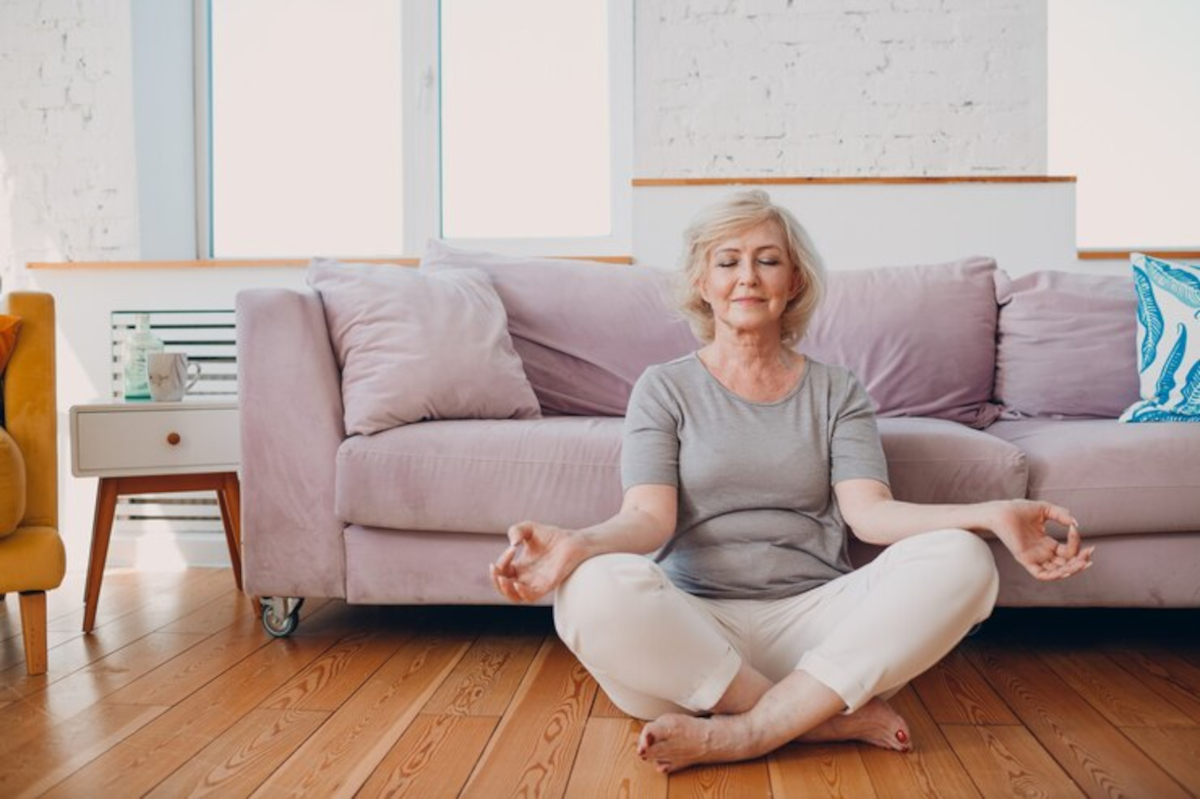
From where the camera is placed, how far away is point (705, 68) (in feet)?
10.7

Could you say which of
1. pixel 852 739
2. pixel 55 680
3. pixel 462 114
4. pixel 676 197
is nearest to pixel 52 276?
pixel 462 114

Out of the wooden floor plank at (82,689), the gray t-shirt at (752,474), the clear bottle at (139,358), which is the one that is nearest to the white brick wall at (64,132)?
the clear bottle at (139,358)

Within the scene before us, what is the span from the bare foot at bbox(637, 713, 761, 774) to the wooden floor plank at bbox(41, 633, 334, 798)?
2.23ft

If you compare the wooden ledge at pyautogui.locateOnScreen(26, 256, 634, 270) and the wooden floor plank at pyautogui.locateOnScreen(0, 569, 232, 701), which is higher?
the wooden ledge at pyautogui.locateOnScreen(26, 256, 634, 270)

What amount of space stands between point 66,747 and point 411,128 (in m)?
2.53

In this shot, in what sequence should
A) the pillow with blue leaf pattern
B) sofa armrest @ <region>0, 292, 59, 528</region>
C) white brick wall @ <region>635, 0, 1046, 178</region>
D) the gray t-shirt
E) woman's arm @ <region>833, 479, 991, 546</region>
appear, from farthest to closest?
white brick wall @ <region>635, 0, 1046, 178</region>, the pillow with blue leaf pattern, sofa armrest @ <region>0, 292, 59, 528</region>, the gray t-shirt, woman's arm @ <region>833, 479, 991, 546</region>

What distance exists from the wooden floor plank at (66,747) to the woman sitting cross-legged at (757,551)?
2.30ft

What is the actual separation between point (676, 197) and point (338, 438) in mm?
1523

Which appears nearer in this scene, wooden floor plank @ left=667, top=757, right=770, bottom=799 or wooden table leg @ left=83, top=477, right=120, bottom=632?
wooden floor plank @ left=667, top=757, right=770, bottom=799

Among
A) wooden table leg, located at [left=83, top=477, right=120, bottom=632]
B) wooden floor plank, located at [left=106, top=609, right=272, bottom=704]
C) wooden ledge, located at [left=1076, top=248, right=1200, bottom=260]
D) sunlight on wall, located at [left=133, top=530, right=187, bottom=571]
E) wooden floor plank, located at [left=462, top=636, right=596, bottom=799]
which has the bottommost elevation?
sunlight on wall, located at [left=133, top=530, right=187, bottom=571]

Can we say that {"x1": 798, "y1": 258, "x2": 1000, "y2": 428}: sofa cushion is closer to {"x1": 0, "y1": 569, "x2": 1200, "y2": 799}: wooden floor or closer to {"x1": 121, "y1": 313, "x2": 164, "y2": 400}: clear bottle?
{"x1": 0, "y1": 569, "x2": 1200, "y2": 799}: wooden floor

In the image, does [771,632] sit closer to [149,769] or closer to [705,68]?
[149,769]

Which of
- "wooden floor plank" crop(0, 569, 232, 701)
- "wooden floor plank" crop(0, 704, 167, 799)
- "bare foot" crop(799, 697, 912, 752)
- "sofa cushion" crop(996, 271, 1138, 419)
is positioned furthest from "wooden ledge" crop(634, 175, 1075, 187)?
"wooden floor plank" crop(0, 704, 167, 799)

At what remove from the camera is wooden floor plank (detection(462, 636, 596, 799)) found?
137cm
